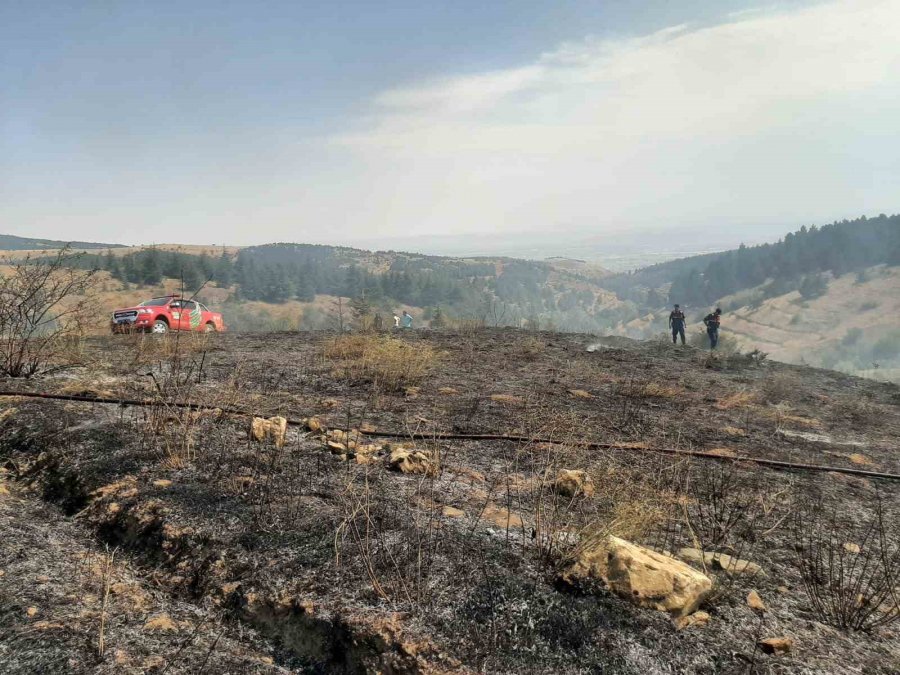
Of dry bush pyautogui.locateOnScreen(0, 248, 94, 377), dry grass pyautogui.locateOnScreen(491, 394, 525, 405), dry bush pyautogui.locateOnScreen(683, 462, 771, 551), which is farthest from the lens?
dry grass pyautogui.locateOnScreen(491, 394, 525, 405)

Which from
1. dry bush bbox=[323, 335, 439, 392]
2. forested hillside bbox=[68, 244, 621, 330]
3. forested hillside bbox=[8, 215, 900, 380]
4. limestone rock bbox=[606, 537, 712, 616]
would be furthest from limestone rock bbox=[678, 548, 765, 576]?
forested hillside bbox=[8, 215, 900, 380]

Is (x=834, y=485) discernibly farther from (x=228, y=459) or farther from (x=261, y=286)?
(x=261, y=286)

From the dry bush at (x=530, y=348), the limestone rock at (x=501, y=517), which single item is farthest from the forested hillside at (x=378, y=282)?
the dry bush at (x=530, y=348)

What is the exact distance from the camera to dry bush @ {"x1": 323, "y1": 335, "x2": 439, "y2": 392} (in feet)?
25.8

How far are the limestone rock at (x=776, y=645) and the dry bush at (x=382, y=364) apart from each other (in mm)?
5734

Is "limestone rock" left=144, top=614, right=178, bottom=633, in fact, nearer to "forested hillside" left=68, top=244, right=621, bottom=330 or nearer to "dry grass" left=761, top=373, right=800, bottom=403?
"forested hillside" left=68, top=244, right=621, bottom=330

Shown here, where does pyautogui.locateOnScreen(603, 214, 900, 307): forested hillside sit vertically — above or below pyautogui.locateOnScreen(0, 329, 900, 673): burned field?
above

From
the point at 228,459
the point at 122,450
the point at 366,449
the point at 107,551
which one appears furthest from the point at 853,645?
the point at 122,450

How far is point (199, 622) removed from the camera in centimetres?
Answer: 230

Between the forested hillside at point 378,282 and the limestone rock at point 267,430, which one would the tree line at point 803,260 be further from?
the limestone rock at point 267,430

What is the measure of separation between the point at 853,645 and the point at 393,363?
676 cm

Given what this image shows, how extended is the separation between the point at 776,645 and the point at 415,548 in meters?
1.74

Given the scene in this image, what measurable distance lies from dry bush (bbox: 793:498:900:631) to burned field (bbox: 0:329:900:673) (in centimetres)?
2

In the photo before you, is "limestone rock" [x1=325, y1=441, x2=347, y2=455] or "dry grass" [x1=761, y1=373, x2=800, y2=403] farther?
"dry grass" [x1=761, y1=373, x2=800, y2=403]
